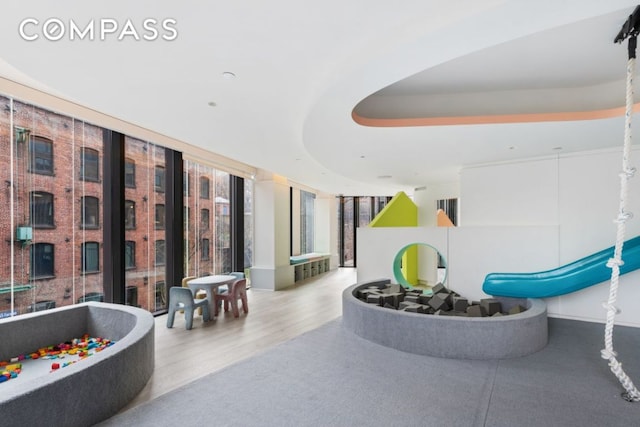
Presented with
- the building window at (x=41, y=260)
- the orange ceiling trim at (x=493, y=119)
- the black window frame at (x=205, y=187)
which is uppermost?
the orange ceiling trim at (x=493, y=119)

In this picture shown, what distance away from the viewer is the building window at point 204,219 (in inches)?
291

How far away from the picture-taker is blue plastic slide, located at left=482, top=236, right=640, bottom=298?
15.0 feet

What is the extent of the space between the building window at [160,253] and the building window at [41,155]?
220cm

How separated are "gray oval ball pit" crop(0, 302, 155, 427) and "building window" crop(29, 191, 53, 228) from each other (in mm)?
1222

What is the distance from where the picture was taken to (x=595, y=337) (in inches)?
178

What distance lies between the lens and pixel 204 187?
24.7ft

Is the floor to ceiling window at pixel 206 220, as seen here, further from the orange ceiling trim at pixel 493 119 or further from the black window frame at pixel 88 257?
the orange ceiling trim at pixel 493 119

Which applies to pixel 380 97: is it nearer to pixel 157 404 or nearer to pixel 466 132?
pixel 466 132

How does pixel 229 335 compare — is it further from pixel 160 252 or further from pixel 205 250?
pixel 205 250

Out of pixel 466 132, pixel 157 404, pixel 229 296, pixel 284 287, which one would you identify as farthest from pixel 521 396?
pixel 284 287

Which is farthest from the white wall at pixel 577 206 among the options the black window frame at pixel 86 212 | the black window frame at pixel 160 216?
the black window frame at pixel 86 212

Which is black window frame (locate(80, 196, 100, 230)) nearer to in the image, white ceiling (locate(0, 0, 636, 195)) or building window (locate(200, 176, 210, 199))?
white ceiling (locate(0, 0, 636, 195))

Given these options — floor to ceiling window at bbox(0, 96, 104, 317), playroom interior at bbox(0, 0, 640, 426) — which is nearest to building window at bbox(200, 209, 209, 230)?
playroom interior at bbox(0, 0, 640, 426)

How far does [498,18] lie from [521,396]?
3.10m
